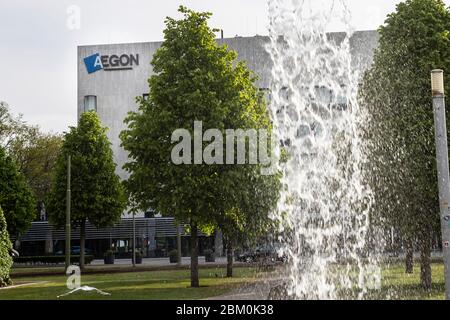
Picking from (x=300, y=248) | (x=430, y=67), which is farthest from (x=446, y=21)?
(x=300, y=248)

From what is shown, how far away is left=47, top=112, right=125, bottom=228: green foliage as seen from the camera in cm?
4581

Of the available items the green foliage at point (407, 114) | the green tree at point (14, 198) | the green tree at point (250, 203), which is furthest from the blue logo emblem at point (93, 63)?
the green foliage at point (407, 114)

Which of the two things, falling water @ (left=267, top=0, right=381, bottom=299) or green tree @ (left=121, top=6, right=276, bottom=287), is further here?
green tree @ (left=121, top=6, right=276, bottom=287)

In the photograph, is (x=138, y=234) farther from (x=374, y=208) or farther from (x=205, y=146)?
(x=374, y=208)

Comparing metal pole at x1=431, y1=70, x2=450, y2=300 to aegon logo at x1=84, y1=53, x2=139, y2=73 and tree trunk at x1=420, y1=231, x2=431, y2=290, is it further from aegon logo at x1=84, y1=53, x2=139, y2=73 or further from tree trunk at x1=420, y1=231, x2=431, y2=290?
aegon logo at x1=84, y1=53, x2=139, y2=73

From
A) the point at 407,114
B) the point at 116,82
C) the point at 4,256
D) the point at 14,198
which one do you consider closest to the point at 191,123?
the point at 407,114

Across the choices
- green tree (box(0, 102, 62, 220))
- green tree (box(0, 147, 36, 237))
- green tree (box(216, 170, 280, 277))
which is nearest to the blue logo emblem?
green tree (box(0, 102, 62, 220))

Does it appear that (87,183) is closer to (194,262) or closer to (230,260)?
(230,260)

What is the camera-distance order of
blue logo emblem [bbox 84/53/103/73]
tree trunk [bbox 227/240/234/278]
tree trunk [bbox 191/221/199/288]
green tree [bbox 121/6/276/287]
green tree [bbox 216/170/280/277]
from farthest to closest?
blue logo emblem [bbox 84/53/103/73] < tree trunk [bbox 227/240/234/278] < green tree [bbox 216/170/280/277] < green tree [bbox 121/6/276/287] < tree trunk [bbox 191/221/199/288]

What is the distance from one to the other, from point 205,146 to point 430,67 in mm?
9295

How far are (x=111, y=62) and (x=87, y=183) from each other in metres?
28.5

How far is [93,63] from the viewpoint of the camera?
71375 mm
